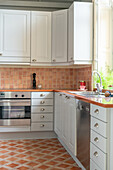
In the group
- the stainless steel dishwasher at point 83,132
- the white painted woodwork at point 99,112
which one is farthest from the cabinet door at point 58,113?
the white painted woodwork at point 99,112

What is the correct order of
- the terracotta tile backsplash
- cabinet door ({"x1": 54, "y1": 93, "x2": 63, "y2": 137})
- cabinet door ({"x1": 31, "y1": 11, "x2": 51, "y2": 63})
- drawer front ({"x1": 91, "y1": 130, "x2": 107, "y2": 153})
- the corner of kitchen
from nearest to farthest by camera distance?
drawer front ({"x1": 91, "y1": 130, "x2": 107, "y2": 153}), the corner of kitchen, cabinet door ({"x1": 54, "y1": 93, "x2": 63, "y2": 137}), cabinet door ({"x1": 31, "y1": 11, "x2": 51, "y2": 63}), the terracotta tile backsplash

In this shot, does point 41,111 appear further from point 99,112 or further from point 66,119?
point 99,112

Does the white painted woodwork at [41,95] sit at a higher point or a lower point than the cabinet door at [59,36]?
lower

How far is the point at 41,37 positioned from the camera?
15.0 ft

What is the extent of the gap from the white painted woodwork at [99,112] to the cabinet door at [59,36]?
2251mm

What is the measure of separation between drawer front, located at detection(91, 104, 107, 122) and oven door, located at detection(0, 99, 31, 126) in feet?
7.33

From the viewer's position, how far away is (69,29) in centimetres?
433

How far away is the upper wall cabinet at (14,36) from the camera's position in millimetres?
4508

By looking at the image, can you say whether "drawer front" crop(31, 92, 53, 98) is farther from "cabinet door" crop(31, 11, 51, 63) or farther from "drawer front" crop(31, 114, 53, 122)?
"cabinet door" crop(31, 11, 51, 63)

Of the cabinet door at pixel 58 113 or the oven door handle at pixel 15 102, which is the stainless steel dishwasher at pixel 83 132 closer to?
the cabinet door at pixel 58 113

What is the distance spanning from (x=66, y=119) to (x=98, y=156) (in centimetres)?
141

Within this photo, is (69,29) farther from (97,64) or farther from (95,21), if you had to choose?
(97,64)

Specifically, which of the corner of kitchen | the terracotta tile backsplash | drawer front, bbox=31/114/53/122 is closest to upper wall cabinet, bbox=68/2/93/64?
the corner of kitchen

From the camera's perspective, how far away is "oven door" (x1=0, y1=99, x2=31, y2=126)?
4.35 meters
